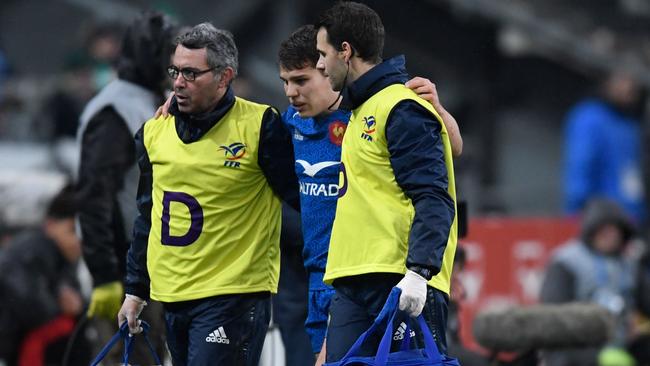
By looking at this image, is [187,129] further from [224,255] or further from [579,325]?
[579,325]

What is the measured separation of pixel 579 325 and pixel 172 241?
3.87 m

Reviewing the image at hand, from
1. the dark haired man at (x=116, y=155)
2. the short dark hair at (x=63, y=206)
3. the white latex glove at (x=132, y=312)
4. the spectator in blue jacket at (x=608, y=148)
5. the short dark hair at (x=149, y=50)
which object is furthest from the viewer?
the spectator in blue jacket at (x=608, y=148)

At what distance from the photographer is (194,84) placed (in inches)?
326

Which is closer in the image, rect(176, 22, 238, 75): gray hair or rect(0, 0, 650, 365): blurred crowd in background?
rect(176, 22, 238, 75): gray hair

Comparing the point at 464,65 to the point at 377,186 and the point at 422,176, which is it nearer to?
the point at 377,186

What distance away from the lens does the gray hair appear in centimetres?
832

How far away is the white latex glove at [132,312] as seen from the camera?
331 inches

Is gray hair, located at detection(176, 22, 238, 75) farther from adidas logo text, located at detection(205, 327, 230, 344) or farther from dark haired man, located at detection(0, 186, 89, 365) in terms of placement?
dark haired man, located at detection(0, 186, 89, 365)

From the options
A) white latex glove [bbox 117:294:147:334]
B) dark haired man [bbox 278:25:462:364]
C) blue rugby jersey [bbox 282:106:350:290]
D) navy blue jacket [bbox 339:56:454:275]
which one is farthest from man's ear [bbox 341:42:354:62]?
white latex glove [bbox 117:294:147:334]

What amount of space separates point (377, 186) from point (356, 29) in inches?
27.0

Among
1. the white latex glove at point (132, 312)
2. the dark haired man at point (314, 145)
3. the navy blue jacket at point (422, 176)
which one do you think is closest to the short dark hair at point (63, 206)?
the white latex glove at point (132, 312)

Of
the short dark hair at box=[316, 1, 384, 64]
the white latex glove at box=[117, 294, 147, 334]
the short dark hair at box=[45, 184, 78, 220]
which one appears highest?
the short dark hair at box=[316, 1, 384, 64]

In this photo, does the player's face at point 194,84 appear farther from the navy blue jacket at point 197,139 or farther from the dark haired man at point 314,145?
the dark haired man at point 314,145

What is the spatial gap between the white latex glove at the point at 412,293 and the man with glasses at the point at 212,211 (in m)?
1.27
